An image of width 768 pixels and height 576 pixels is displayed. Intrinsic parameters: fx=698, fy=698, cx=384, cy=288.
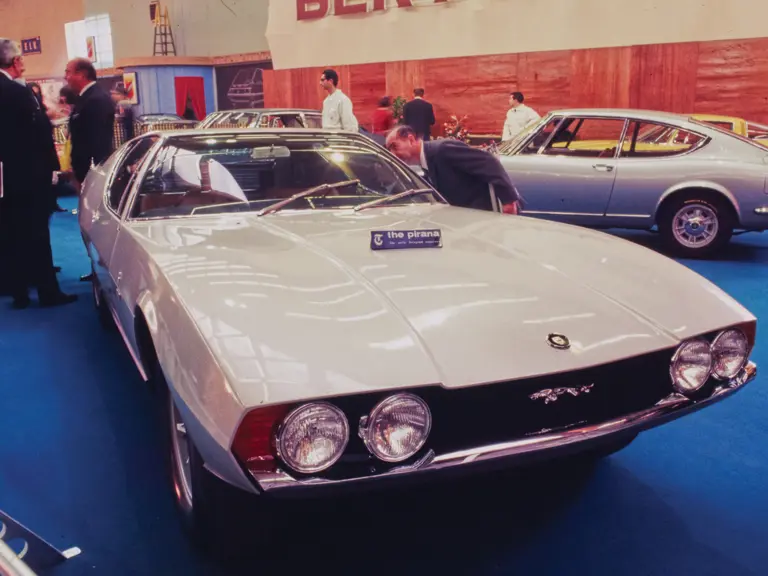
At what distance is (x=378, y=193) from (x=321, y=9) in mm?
13205

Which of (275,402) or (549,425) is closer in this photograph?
(275,402)

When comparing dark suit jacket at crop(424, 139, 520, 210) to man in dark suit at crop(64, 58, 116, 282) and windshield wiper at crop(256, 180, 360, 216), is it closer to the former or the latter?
windshield wiper at crop(256, 180, 360, 216)

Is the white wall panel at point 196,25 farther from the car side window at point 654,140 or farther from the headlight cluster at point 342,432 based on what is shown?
the headlight cluster at point 342,432

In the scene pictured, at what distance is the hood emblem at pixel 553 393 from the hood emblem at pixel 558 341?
0.36 ft

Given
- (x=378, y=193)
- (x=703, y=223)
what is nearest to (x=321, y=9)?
(x=703, y=223)

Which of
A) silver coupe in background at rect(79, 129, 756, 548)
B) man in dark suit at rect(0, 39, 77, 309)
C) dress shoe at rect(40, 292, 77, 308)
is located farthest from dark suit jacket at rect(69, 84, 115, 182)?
silver coupe in background at rect(79, 129, 756, 548)

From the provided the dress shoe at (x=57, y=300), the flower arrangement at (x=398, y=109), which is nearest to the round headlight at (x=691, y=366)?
the dress shoe at (x=57, y=300)

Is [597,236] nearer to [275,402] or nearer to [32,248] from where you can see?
[275,402]

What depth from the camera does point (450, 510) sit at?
2393 mm

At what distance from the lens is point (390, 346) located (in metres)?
1.70

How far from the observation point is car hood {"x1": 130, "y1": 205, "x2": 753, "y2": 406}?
164 cm

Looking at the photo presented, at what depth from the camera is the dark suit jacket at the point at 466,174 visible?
4.13 metres

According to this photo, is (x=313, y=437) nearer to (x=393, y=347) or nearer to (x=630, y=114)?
(x=393, y=347)

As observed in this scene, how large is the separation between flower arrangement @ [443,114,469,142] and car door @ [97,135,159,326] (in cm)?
915
